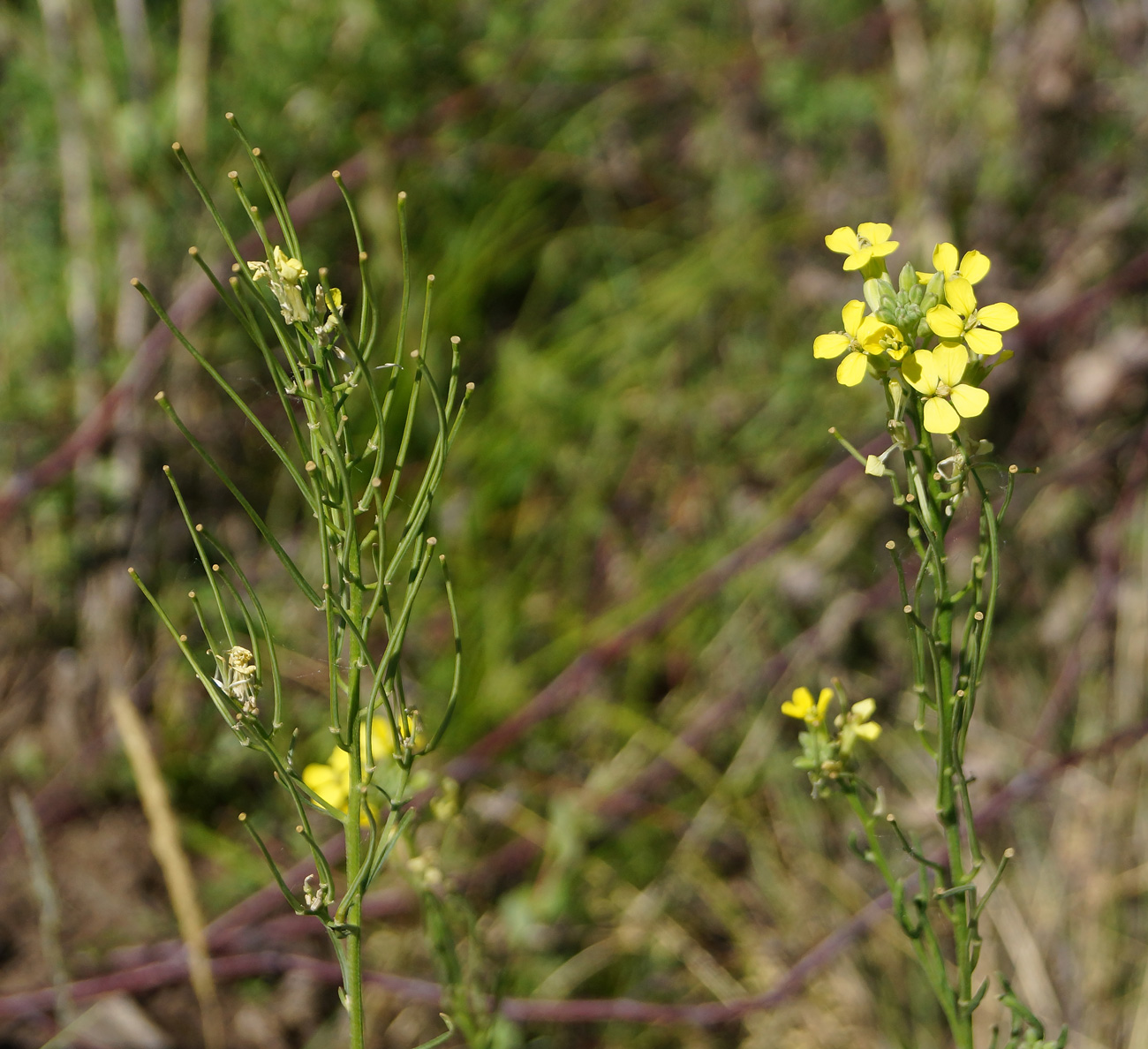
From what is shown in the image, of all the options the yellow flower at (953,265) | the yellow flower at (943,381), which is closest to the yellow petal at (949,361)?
the yellow flower at (943,381)

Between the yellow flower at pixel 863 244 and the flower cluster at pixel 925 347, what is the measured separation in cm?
6

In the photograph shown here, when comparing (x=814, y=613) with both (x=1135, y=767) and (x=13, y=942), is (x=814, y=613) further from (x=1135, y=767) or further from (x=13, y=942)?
(x=13, y=942)

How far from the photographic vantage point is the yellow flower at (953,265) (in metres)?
1.34

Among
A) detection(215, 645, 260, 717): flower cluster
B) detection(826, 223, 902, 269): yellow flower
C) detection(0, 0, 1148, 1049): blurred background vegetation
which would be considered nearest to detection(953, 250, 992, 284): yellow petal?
detection(826, 223, 902, 269): yellow flower

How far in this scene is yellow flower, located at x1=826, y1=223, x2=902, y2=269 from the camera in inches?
56.3

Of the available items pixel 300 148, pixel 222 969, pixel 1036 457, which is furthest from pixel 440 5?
pixel 222 969

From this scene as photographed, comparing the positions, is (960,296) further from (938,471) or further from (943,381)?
(938,471)

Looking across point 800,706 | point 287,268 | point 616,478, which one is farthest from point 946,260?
point 616,478

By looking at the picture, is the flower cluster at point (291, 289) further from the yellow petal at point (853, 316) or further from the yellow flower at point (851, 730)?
the yellow flower at point (851, 730)

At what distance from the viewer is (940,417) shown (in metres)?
1.28

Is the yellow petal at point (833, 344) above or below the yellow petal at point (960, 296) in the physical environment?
below

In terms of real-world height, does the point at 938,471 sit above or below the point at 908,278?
below

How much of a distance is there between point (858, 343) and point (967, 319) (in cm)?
16

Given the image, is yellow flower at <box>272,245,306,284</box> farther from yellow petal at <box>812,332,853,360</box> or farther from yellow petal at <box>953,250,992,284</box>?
yellow petal at <box>953,250,992,284</box>
